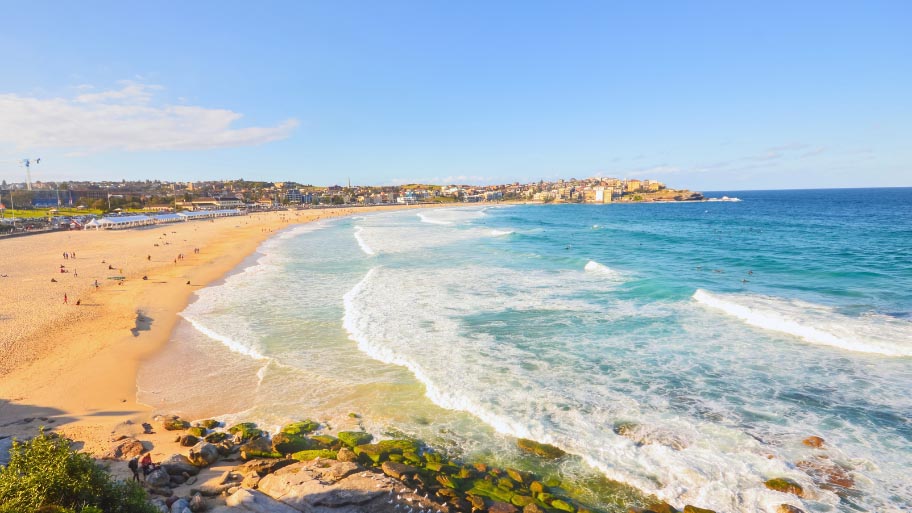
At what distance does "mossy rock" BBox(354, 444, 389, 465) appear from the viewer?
8.53m

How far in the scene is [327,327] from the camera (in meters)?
17.3

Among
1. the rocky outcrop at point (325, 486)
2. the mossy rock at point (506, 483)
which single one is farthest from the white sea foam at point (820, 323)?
the rocky outcrop at point (325, 486)

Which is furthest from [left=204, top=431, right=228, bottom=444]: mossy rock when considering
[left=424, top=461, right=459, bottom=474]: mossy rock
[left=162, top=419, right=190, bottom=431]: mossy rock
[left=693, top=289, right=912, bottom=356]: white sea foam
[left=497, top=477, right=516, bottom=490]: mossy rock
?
[left=693, top=289, right=912, bottom=356]: white sea foam

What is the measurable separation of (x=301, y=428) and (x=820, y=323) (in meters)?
17.5

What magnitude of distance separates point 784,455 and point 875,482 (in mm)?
1309

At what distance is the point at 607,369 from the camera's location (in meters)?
13.2

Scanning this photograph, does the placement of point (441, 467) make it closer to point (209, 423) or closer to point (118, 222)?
point (209, 423)

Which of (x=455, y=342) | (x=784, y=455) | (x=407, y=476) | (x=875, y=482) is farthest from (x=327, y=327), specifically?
(x=875, y=482)

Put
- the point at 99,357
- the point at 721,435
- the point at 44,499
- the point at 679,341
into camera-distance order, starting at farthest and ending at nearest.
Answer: the point at 679,341, the point at 99,357, the point at 721,435, the point at 44,499

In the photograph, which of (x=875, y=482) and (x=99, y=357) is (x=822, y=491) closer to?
(x=875, y=482)

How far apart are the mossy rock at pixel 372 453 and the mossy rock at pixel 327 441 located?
1.49ft

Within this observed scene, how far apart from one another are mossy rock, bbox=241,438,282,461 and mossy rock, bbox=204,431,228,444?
0.68m

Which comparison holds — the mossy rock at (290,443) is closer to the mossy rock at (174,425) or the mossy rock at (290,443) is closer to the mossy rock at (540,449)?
the mossy rock at (174,425)

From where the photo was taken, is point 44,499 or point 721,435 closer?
point 44,499
